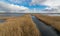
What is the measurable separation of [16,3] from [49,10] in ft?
1.46

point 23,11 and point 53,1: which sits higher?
point 53,1

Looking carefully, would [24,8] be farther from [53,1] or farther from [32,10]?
[53,1]

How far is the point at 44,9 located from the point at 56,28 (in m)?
0.84

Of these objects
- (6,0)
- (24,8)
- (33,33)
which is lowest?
(33,33)

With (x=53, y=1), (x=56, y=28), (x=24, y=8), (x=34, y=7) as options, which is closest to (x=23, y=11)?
(x=24, y=8)

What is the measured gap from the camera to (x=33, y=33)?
632mm

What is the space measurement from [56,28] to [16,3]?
899mm

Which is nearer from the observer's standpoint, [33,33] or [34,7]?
[33,33]

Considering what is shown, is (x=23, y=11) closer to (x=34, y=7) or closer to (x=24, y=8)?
(x=24, y=8)

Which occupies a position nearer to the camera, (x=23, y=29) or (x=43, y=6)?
(x=23, y=29)

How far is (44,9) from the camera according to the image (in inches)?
60.2

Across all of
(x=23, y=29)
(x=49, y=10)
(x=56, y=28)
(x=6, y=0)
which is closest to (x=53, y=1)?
(x=49, y=10)

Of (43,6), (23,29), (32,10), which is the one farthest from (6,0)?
(23,29)

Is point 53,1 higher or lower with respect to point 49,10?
higher
